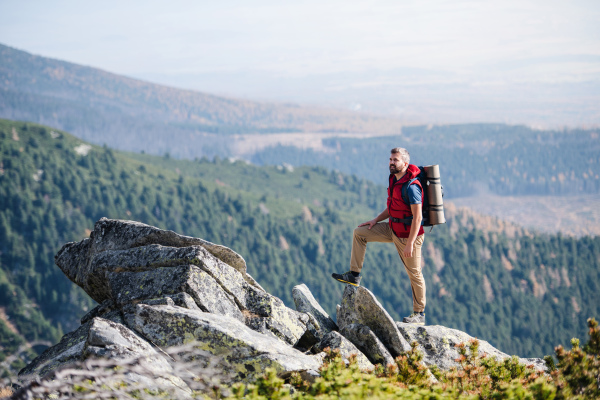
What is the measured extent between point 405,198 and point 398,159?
105cm

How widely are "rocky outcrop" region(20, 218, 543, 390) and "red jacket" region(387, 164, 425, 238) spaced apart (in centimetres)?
196

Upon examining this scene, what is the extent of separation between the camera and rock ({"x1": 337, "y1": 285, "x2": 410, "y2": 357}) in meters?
13.7

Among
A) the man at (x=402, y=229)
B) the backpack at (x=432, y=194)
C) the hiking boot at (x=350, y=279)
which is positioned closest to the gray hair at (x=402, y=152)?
the man at (x=402, y=229)

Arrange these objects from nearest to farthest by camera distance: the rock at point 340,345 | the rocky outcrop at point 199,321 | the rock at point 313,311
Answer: the rocky outcrop at point 199,321
the rock at point 340,345
the rock at point 313,311

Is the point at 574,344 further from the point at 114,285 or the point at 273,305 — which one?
the point at 114,285

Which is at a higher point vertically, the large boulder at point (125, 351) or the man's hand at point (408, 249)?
the man's hand at point (408, 249)

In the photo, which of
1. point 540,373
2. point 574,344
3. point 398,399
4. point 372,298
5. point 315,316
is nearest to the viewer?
point 398,399

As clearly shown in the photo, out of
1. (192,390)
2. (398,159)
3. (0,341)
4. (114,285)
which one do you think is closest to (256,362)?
(192,390)

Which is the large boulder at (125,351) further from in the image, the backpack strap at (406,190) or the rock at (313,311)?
the backpack strap at (406,190)

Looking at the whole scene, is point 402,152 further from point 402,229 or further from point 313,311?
point 313,311

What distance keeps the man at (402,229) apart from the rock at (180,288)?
395 cm

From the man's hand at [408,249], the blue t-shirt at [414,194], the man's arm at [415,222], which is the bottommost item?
the man's hand at [408,249]

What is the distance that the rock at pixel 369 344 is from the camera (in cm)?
1302

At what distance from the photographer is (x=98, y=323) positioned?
34.7 feet
